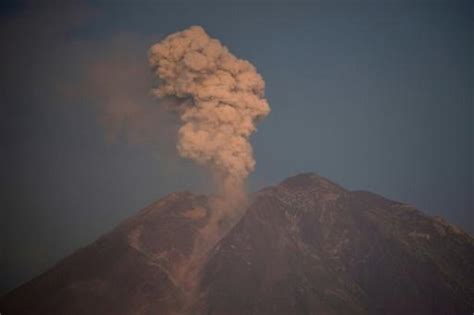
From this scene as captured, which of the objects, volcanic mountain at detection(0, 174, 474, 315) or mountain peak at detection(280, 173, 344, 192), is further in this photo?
mountain peak at detection(280, 173, 344, 192)

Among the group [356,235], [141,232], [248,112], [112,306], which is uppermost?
[248,112]

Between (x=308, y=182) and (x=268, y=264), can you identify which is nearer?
(x=268, y=264)

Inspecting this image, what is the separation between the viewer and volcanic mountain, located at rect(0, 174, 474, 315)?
60.0m

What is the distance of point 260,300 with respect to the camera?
5988 cm

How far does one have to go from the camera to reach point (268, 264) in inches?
2621

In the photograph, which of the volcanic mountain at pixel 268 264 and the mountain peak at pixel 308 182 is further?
the mountain peak at pixel 308 182

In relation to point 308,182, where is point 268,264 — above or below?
below

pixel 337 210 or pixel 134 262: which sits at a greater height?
pixel 337 210

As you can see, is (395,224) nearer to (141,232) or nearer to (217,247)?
(217,247)

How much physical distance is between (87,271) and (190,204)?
67.7 feet

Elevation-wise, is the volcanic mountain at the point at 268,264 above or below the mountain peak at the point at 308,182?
below

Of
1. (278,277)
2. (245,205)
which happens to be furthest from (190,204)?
(278,277)

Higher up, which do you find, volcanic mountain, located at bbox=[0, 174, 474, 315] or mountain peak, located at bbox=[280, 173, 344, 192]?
mountain peak, located at bbox=[280, 173, 344, 192]

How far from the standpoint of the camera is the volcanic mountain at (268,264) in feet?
197
